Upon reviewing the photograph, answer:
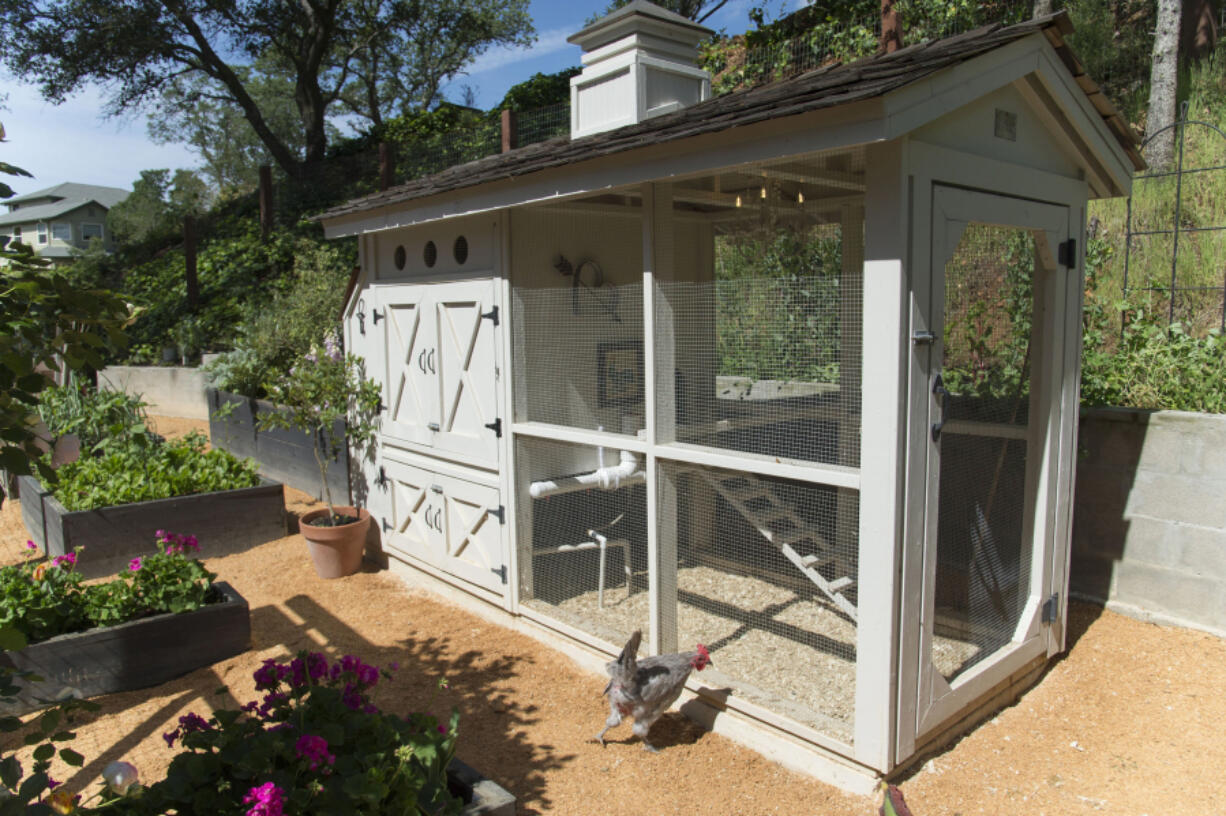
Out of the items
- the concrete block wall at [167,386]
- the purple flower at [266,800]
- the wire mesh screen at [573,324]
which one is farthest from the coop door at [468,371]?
the concrete block wall at [167,386]

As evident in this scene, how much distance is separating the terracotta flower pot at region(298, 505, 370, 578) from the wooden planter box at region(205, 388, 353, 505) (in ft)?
2.85

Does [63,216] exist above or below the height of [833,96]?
above

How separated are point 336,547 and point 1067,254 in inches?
189

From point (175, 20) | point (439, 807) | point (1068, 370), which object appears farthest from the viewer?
point (175, 20)

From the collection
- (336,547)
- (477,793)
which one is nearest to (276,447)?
(336,547)

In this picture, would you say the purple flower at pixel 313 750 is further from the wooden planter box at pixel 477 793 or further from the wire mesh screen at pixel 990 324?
the wire mesh screen at pixel 990 324

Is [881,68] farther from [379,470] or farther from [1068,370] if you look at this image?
[379,470]

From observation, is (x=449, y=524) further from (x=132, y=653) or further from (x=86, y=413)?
(x=86, y=413)

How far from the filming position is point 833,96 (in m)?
2.66

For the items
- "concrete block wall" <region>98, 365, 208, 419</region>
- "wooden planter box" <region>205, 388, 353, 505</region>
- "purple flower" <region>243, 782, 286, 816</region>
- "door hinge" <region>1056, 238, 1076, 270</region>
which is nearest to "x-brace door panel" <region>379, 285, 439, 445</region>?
"wooden planter box" <region>205, 388, 353, 505</region>

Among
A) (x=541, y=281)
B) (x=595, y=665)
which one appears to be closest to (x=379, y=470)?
(x=541, y=281)

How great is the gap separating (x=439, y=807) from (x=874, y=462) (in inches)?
71.4

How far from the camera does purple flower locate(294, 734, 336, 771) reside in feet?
6.93

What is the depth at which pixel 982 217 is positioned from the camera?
312 cm
